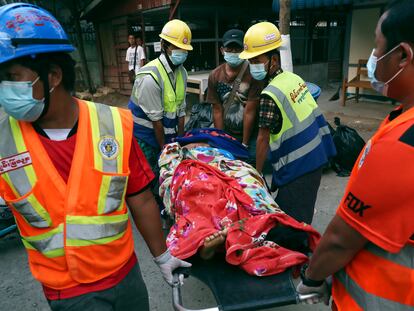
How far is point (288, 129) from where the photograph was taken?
231 centimetres

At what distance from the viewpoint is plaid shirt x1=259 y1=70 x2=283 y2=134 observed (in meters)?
2.26

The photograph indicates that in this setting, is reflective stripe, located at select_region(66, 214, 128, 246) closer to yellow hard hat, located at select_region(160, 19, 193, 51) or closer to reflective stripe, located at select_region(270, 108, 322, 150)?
reflective stripe, located at select_region(270, 108, 322, 150)

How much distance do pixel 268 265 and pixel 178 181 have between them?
999mm

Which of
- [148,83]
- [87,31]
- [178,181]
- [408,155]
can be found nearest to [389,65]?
[408,155]

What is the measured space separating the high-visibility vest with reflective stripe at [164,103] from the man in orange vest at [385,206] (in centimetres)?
223

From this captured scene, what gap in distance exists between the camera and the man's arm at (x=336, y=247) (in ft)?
3.20

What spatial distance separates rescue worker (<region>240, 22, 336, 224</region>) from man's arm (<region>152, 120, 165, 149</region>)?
1.03 metres

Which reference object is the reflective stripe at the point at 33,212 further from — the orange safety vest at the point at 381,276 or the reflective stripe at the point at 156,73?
the reflective stripe at the point at 156,73

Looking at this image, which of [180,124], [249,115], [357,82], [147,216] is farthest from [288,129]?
[357,82]

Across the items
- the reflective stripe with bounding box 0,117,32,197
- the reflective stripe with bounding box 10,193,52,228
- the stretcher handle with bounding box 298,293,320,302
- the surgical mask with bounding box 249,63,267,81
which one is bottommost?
the stretcher handle with bounding box 298,293,320,302

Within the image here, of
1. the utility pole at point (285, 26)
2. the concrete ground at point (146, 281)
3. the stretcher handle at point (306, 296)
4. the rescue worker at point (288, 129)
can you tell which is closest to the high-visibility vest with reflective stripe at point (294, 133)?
the rescue worker at point (288, 129)

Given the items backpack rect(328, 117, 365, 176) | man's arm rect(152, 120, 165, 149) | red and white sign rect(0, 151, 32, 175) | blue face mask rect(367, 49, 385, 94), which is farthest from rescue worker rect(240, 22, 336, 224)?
backpack rect(328, 117, 365, 176)

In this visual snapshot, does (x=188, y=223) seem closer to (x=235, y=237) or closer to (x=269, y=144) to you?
(x=235, y=237)

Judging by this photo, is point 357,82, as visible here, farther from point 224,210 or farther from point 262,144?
point 224,210
